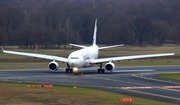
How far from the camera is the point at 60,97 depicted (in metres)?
42.9

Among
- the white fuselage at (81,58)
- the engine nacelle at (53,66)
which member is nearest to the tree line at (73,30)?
the white fuselage at (81,58)

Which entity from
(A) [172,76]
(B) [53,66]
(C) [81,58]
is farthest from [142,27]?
(A) [172,76]

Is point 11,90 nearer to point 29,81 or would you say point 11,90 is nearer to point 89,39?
point 29,81

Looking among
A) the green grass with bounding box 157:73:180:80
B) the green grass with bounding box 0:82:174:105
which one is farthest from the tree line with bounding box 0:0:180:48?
the green grass with bounding box 0:82:174:105

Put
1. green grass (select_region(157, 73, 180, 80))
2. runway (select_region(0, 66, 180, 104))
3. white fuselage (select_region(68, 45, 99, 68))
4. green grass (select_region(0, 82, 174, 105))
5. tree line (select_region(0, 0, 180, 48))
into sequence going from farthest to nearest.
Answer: tree line (select_region(0, 0, 180, 48))
white fuselage (select_region(68, 45, 99, 68))
green grass (select_region(157, 73, 180, 80))
runway (select_region(0, 66, 180, 104))
green grass (select_region(0, 82, 174, 105))

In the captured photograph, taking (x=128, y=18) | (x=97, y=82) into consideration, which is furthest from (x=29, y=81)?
(x=128, y=18)

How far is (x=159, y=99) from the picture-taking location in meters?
42.5

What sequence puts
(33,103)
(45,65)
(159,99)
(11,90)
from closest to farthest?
1. (33,103)
2. (159,99)
3. (11,90)
4. (45,65)

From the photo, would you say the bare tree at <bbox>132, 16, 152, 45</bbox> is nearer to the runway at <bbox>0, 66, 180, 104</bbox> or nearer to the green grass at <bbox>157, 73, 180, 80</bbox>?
the green grass at <bbox>157, 73, 180, 80</bbox>

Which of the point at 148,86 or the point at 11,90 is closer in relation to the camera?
the point at 11,90

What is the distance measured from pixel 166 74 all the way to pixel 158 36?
324ft

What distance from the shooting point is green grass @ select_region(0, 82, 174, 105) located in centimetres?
4019

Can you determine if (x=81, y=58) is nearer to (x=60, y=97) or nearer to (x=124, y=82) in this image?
(x=124, y=82)

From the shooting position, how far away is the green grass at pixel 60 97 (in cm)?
4019
